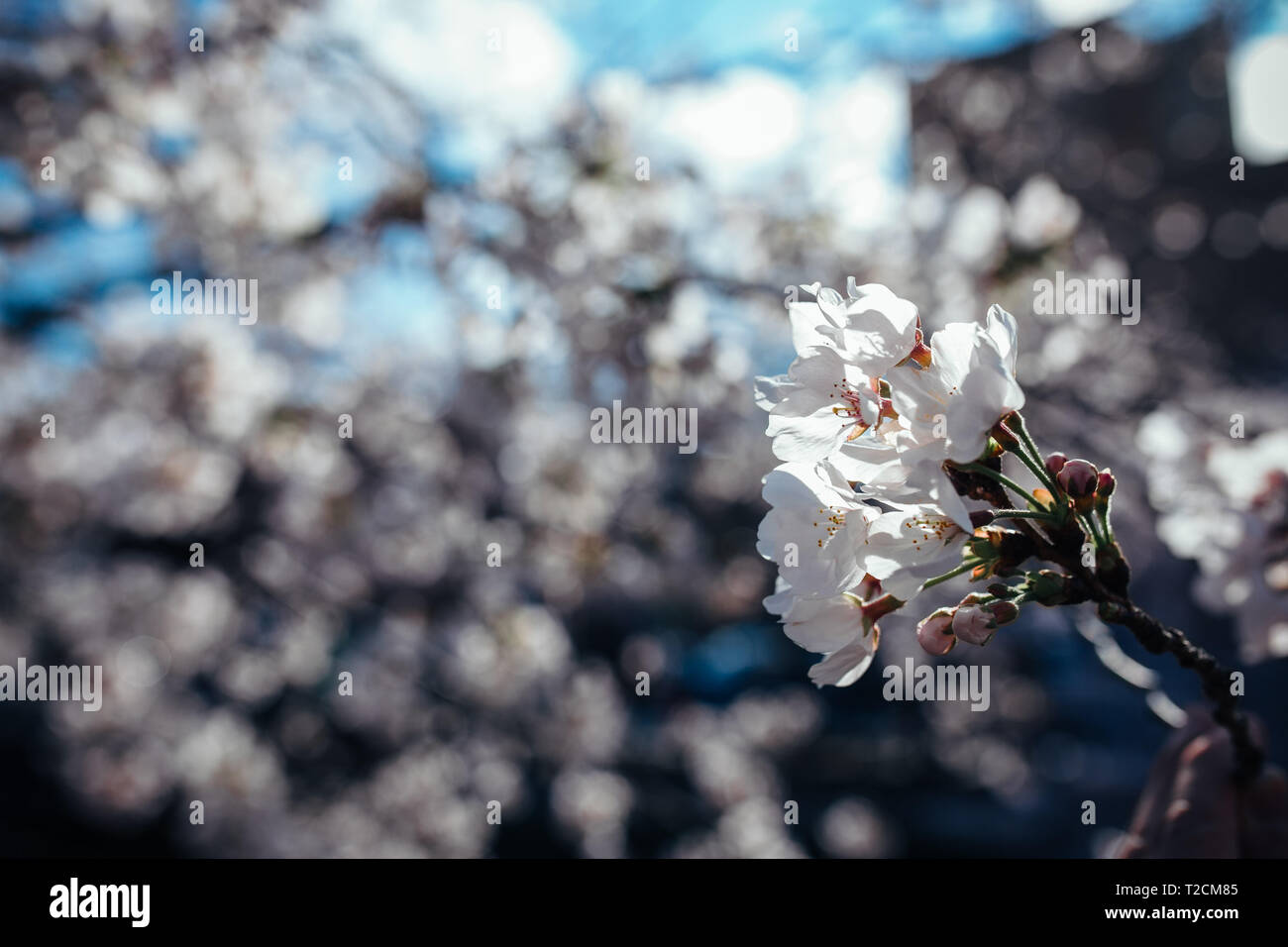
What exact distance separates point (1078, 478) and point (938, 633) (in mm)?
161

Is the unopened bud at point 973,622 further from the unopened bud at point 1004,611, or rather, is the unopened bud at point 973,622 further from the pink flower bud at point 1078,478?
the pink flower bud at point 1078,478

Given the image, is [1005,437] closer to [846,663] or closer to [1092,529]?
[1092,529]

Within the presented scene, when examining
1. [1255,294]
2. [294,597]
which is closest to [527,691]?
[294,597]

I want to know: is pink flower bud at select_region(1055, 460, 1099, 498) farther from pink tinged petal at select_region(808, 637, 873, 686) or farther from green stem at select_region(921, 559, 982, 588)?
pink tinged petal at select_region(808, 637, 873, 686)

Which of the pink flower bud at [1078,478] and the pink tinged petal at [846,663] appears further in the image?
the pink tinged petal at [846,663]

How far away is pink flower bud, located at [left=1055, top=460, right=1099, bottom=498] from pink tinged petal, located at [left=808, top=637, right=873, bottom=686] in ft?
0.69

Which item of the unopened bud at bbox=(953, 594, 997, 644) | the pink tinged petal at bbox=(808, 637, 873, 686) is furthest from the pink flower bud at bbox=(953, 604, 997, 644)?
the pink tinged petal at bbox=(808, 637, 873, 686)

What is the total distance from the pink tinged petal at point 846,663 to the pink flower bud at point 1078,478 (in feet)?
0.69

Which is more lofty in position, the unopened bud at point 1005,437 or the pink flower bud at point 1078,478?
the unopened bud at point 1005,437

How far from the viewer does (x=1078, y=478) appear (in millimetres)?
582

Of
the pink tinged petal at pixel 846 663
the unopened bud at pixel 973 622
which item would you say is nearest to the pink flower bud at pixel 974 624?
the unopened bud at pixel 973 622

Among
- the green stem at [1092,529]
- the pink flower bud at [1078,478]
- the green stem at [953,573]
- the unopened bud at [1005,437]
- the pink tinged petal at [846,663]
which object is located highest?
the unopened bud at [1005,437]

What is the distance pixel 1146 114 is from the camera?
6.42 m

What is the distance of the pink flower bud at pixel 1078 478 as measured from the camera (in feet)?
1.90
